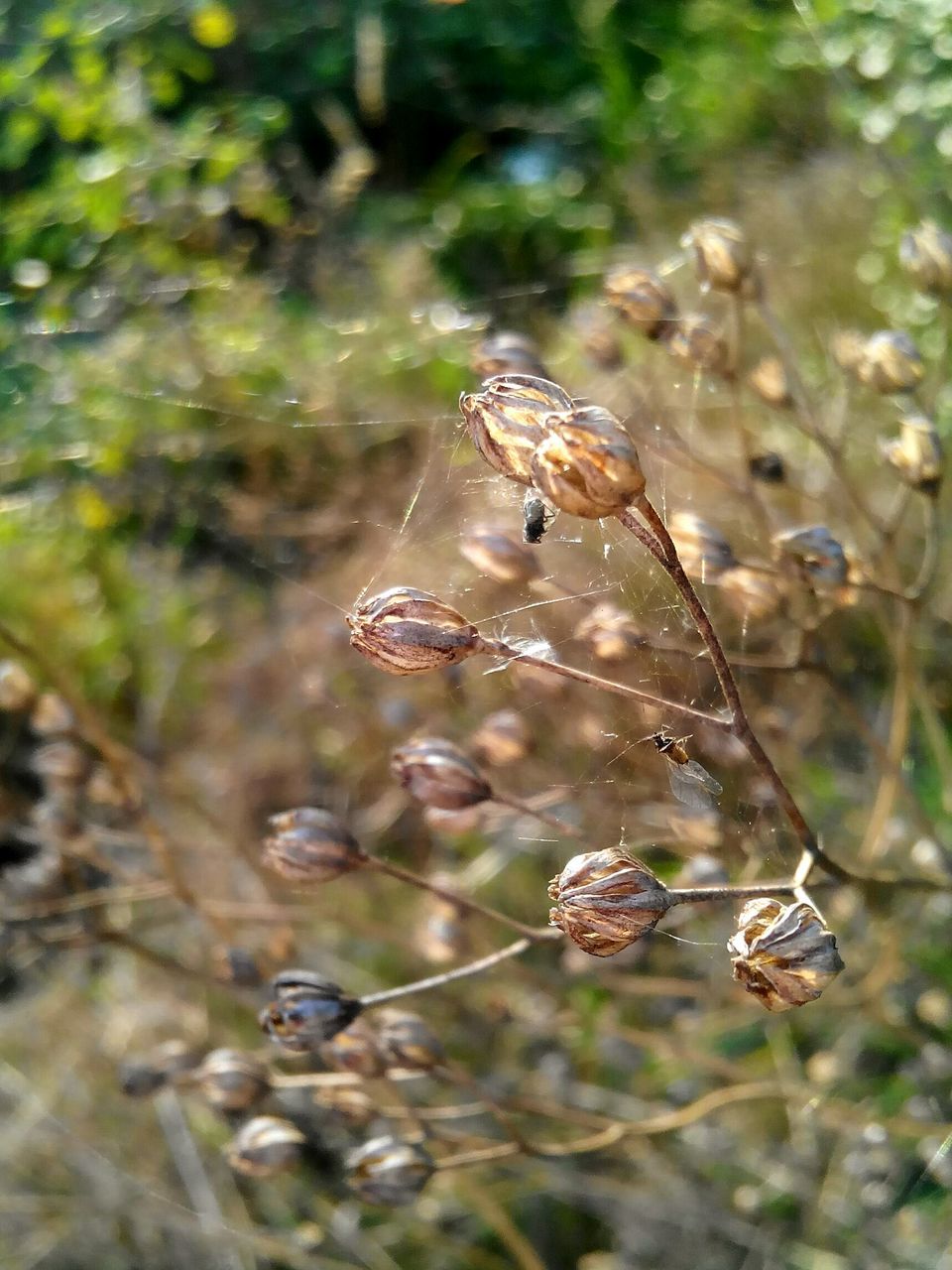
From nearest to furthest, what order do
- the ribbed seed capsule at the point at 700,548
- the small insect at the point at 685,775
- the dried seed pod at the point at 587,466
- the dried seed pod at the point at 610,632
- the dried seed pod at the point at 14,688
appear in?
the dried seed pod at the point at 587,466 < the small insect at the point at 685,775 < the dried seed pod at the point at 610,632 < the ribbed seed capsule at the point at 700,548 < the dried seed pod at the point at 14,688

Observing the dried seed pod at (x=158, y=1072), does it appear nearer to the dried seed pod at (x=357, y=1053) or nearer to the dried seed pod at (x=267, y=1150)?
the dried seed pod at (x=267, y=1150)

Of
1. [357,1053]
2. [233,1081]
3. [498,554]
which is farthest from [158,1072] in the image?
[498,554]

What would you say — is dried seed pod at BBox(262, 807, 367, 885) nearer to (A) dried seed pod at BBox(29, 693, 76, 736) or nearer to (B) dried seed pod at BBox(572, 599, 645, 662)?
(B) dried seed pod at BBox(572, 599, 645, 662)

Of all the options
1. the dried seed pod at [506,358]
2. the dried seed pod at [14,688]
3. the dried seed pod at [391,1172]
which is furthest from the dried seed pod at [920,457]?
the dried seed pod at [14,688]

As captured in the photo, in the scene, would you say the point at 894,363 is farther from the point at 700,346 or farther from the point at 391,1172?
the point at 391,1172

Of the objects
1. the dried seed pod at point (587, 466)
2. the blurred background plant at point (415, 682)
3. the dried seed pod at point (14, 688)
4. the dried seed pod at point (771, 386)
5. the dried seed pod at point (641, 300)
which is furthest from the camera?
the dried seed pod at point (14, 688)

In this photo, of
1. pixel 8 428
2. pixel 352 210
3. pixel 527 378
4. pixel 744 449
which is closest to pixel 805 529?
pixel 744 449

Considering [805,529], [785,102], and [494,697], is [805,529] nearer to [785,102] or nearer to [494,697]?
[494,697]
